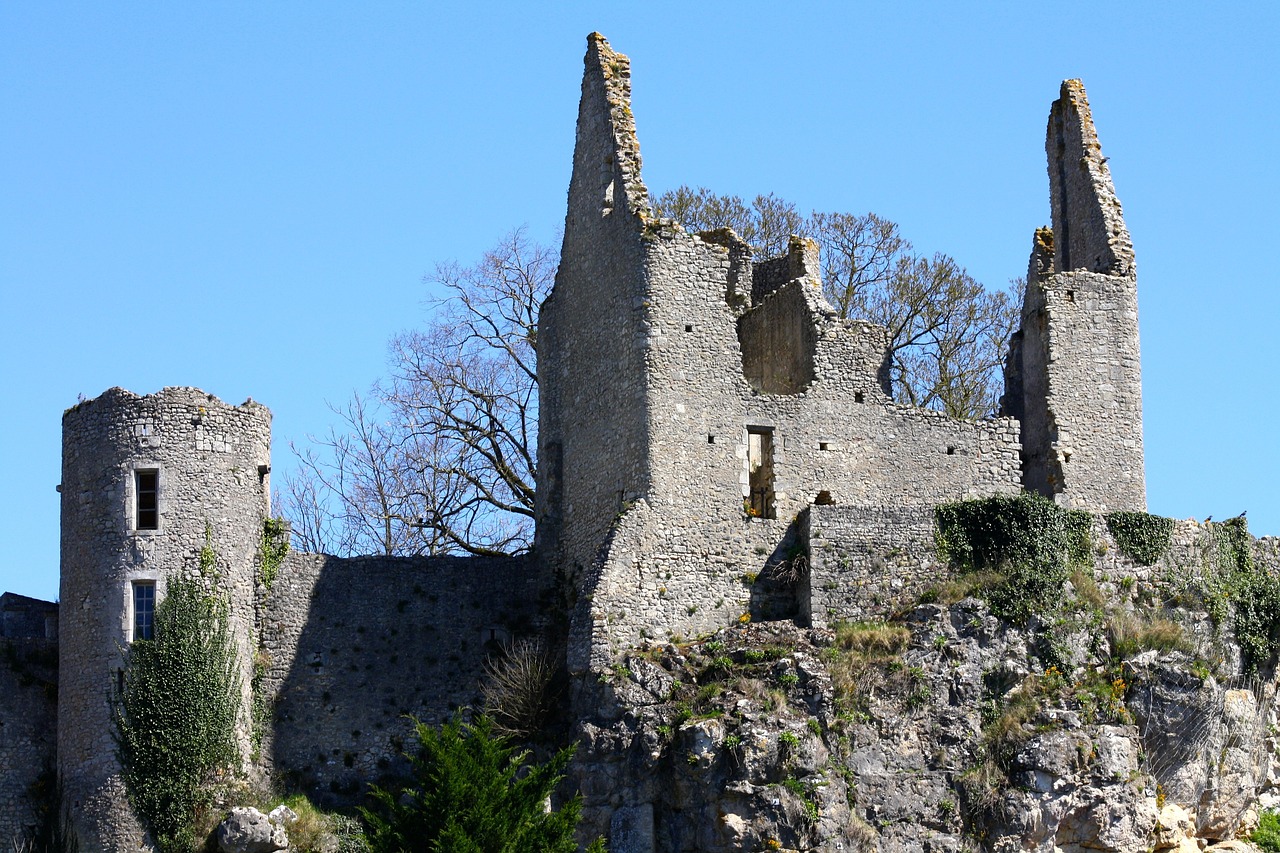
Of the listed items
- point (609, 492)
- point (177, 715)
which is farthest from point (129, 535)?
point (609, 492)

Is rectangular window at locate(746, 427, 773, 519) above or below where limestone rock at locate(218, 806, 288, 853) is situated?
above

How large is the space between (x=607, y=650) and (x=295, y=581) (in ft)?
17.7

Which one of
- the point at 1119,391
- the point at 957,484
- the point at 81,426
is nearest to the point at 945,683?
the point at 957,484

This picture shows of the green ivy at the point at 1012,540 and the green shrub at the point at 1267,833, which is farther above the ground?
the green ivy at the point at 1012,540

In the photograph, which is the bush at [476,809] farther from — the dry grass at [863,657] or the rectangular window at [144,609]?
the rectangular window at [144,609]

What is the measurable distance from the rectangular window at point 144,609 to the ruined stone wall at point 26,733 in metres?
2.26

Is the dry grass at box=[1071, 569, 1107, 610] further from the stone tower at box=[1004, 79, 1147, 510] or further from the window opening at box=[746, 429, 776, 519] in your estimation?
the window opening at box=[746, 429, 776, 519]

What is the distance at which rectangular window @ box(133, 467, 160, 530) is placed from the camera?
37219 mm

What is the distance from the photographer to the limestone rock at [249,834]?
3588 cm

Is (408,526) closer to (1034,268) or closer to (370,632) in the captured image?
(370,632)

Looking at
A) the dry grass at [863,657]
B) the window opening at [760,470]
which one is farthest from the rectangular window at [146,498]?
the dry grass at [863,657]

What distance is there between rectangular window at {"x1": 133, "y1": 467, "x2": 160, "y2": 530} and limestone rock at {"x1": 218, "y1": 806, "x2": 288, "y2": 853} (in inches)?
175

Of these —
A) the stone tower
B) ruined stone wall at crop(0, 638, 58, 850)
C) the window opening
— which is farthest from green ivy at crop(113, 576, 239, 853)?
the stone tower

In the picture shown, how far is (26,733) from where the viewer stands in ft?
125
